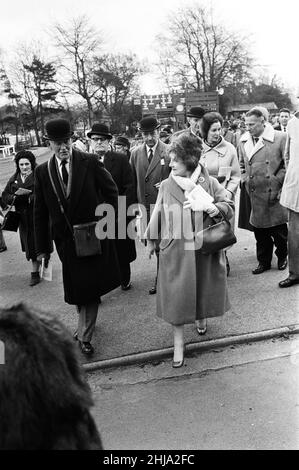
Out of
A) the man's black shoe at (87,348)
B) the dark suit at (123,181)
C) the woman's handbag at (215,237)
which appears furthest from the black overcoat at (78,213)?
→ the dark suit at (123,181)

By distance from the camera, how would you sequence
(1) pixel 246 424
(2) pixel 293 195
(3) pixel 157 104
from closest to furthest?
(1) pixel 246 424
(2) pixel 293 195
(3) pixel 157 104

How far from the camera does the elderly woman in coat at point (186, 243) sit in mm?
3654

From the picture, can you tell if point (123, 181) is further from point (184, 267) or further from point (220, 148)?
point (184, 267)

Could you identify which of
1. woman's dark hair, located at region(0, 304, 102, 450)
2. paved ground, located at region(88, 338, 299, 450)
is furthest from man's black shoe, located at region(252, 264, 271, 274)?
woman's dark hair, located at region(0, 304, 102, 450)

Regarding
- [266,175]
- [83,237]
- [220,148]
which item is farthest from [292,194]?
[83,237]

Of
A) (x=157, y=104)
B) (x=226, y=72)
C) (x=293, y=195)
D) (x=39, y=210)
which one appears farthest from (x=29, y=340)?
(x=226, y=72)

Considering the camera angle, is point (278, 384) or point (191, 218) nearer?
point (278, 384)

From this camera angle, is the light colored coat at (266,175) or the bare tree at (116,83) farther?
the bare tree at (116,83)

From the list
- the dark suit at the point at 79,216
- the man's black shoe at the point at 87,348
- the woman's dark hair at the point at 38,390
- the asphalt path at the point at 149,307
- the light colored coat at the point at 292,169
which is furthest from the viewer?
the light colored coat at the point at 292,169

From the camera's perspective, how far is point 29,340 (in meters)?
1.41

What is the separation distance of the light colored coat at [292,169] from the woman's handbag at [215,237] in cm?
150

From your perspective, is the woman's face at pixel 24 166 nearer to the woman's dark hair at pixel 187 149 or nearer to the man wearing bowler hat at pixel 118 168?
the man wearing bowler hat at pixel 118 168

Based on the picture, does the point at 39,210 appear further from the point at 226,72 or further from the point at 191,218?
the point at 226,72

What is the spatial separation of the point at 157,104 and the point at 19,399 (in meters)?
43.3
